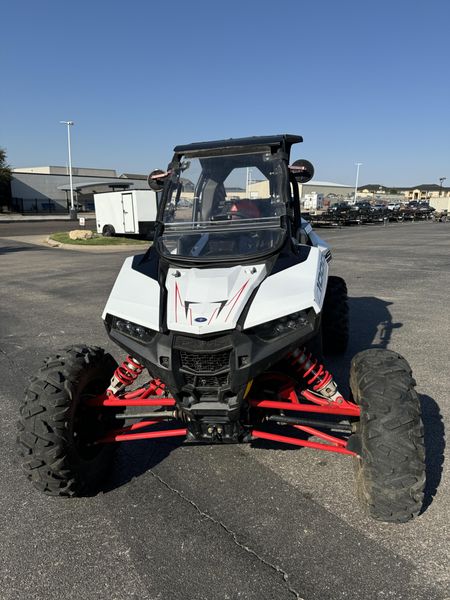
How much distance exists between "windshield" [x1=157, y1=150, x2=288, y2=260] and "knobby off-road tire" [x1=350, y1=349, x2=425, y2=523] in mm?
1270

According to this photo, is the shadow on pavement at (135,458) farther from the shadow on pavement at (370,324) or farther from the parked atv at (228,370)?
the shadow on pavement at (370,324)

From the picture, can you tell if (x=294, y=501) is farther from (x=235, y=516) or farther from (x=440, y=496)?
(x=440, y=496)

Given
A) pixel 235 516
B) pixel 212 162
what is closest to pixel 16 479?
pixel 235 516

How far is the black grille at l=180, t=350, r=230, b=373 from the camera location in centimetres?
277

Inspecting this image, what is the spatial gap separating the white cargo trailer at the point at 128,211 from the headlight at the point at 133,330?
21738 millimetres

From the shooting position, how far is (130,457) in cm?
377

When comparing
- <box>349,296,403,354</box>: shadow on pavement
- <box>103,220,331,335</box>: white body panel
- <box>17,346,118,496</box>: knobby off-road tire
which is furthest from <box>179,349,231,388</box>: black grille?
<box>349,296,403,354</box>: shadow on pavement

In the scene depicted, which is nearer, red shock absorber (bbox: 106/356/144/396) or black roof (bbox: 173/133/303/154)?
red shock absorber (bbox: 106/356/144/396)

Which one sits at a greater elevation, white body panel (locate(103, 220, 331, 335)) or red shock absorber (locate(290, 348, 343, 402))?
white body panel (locate(103, 220, 331, 335))

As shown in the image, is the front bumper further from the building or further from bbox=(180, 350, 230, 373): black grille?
the building

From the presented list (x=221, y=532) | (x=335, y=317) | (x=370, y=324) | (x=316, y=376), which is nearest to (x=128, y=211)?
(x=370, y=324)

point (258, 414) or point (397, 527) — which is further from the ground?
point (258, 414)

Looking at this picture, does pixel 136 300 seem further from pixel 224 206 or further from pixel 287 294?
pixel 224 206

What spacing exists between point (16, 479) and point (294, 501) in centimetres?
201
